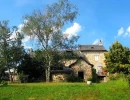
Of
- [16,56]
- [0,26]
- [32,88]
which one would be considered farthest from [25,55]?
[32,88]

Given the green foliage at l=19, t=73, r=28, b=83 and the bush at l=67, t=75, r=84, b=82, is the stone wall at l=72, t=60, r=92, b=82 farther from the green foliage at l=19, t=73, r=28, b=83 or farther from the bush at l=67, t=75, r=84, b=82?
the green foliage at l=19, t=73, r=28, b=83

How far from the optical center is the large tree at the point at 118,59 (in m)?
57.2

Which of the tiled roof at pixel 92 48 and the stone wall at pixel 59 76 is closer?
the stone wall at pixel 59 76

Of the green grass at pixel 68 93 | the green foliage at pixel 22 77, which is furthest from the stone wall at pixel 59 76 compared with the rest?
the green grass at pixel 68 93

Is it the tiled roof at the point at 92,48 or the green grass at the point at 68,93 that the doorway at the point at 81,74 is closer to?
the tiled roof at the point at 92,48

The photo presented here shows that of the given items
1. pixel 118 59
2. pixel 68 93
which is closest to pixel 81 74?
pixel 118 59

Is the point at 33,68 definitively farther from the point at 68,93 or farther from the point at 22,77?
the point at 68,93

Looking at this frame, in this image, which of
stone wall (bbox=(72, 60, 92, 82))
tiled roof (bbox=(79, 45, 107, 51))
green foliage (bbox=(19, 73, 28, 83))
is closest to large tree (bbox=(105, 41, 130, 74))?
stone wall (bbox=(72, 60, 92, 82))

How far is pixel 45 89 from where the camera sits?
3144cm

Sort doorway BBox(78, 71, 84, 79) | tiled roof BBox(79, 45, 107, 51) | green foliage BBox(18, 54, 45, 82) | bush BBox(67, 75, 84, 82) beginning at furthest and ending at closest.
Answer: tiled roof BBox(79, 45, 107, 51), doorway BBox(78, 71, 84, 79), green foliage BBox(18, 54, 45, 82), bush BBox(67, 75, 84, 82)

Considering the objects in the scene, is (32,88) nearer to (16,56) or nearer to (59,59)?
(59,59)

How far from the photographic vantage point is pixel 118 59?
57781mm

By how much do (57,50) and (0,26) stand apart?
486 inches

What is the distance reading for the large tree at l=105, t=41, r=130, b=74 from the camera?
188 ft
